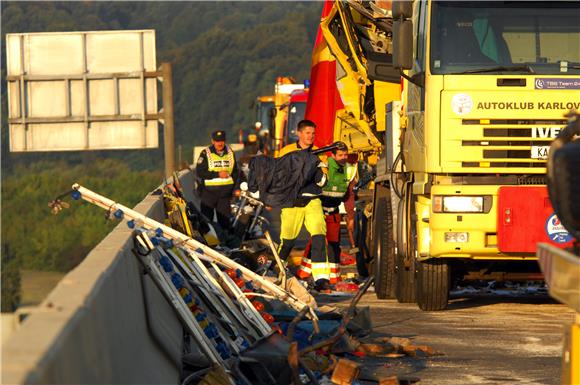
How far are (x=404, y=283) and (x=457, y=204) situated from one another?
5.98ft

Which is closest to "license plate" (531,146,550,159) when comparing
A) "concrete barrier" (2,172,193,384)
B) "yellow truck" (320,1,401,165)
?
"yellow truck" (320,1,401,165)

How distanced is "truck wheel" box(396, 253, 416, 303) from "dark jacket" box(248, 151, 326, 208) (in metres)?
2.16

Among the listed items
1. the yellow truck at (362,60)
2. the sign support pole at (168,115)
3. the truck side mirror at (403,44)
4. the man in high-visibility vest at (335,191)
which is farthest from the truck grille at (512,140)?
the sign support pole at (168,115)

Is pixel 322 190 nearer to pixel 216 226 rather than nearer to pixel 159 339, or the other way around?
pixel 216 226

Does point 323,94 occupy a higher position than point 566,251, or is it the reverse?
point 323,94

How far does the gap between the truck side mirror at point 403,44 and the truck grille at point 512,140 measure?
744mm

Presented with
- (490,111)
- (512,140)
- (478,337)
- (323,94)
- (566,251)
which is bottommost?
(478,337)

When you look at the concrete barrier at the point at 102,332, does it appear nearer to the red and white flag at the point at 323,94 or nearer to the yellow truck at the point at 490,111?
the yellow truck at the point at 490,111

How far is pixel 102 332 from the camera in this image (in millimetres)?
6363

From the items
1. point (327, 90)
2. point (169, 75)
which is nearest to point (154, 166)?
point (169, 75)

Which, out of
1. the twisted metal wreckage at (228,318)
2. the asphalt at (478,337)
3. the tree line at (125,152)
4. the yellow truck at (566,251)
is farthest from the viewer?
the tree line at (125,152)

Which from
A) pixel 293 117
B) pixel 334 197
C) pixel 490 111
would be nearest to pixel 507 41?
pixel 490 111

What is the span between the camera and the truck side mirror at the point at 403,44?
13406 millimetres

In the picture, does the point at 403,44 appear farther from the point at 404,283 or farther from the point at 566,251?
the point at 566,251
